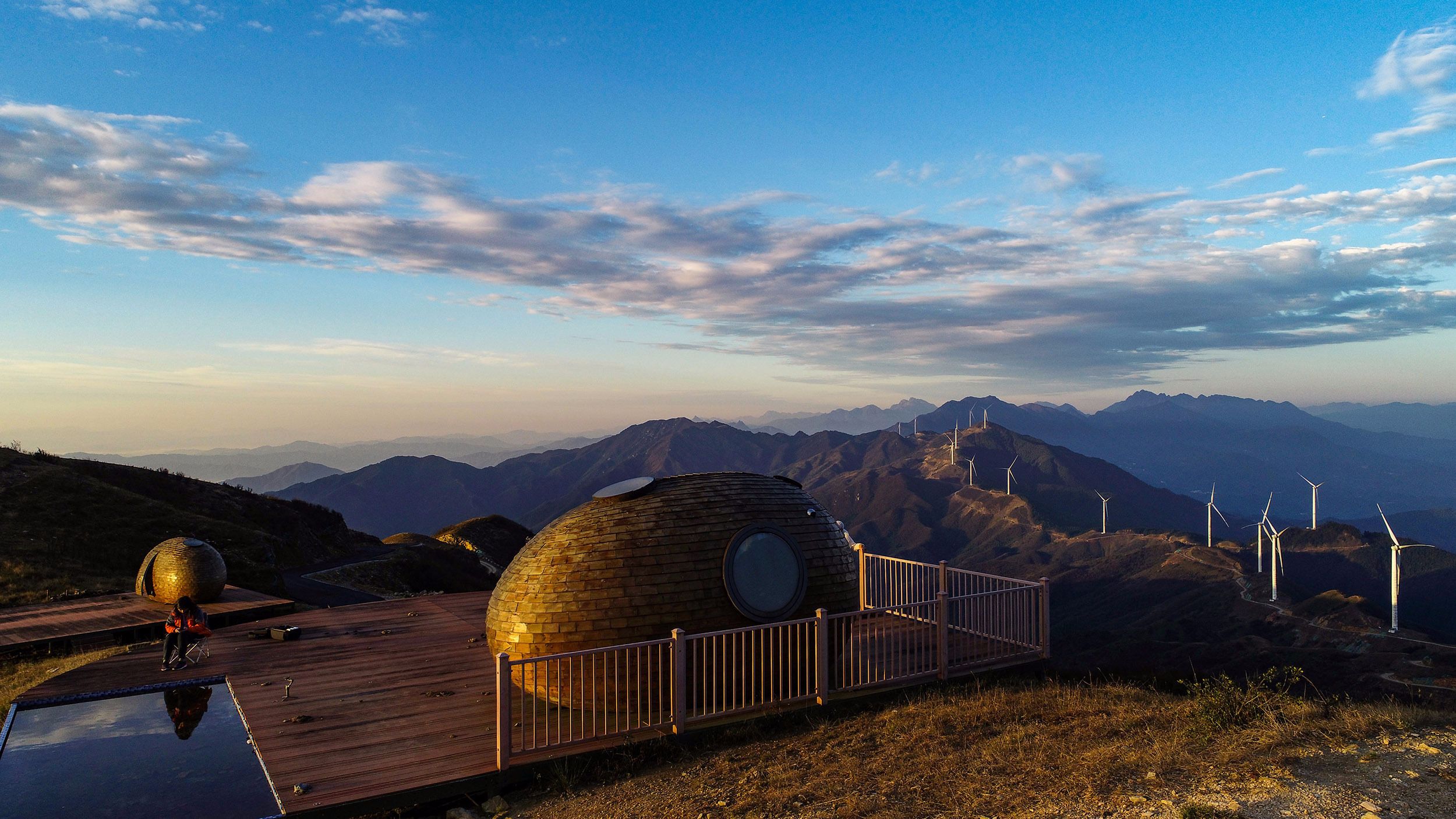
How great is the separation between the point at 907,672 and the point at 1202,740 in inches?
162

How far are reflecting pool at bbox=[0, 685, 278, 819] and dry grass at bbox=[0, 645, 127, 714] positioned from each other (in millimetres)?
2026

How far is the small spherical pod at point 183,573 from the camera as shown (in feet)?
59.2

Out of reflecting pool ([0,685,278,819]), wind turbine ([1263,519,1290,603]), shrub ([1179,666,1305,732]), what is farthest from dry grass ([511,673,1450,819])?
wind turbine ([1263,519,1290,603])

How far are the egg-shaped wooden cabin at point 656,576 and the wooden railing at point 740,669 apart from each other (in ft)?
0.49

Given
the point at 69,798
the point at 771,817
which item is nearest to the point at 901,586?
the point at 771,817

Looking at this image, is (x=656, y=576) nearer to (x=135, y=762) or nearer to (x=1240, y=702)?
(x=135, y=762)

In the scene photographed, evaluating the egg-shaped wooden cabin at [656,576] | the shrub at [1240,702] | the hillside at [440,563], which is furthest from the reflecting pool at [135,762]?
the hillside at [440,563]

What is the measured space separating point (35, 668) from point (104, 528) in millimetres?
15432

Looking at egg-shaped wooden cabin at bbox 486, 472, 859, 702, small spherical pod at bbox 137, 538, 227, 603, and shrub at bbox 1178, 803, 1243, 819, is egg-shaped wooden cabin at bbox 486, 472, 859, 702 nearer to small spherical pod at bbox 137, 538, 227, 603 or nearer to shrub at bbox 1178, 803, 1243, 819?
shrub at bbox 1178, 803, 1243, 819

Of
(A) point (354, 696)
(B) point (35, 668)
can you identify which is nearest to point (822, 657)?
(A) point (354, 696)

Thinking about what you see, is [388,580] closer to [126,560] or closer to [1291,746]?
[126,560]

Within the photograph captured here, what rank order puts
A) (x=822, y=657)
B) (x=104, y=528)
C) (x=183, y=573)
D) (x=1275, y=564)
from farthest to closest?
(x=1275, y=564), (x=104, y=528), (x=183, y=573), (x=822, y=657)

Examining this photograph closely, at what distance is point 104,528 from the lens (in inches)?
1011

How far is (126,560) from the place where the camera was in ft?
79.3
